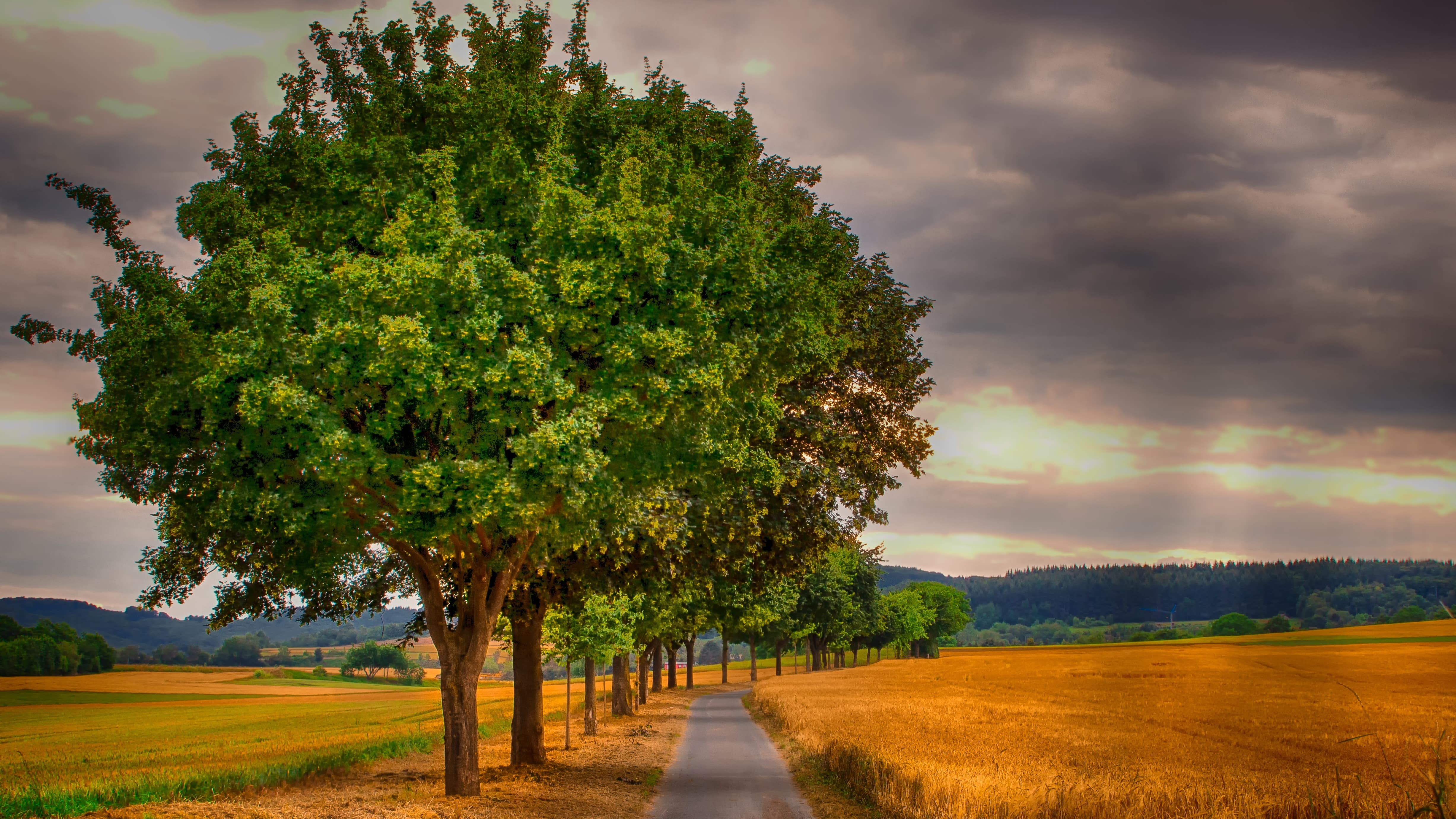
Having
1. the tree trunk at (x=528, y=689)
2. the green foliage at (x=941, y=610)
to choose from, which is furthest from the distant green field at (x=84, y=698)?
the green foliage at (x=941, y=610)

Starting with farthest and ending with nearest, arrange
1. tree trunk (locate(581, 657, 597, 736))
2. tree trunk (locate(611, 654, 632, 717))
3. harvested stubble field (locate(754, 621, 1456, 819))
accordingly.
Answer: tree trunk (locate(611, 654, 632, 717)) → tree trunk (locate(581, 657, 597, 736)) → harvested stubble field (locate(754, 621, 1456, 819))

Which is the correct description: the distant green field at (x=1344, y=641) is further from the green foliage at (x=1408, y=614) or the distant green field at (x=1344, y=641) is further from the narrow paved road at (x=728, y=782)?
the green foliage at (x=1408, y=614)

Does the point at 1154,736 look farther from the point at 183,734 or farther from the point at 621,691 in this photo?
the point at 183,734

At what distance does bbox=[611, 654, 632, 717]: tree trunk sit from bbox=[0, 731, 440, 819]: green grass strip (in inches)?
638

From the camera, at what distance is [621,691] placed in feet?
149

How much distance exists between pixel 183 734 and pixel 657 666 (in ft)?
99.4

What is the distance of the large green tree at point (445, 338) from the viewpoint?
14023mm

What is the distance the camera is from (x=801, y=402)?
77.5 feet

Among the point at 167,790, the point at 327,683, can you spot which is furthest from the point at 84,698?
the point at 167,790

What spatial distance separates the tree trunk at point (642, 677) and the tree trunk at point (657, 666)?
6036 mm

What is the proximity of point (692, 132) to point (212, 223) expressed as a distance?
961 centimetres

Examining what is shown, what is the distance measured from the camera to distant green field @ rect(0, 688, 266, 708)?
83.2 m

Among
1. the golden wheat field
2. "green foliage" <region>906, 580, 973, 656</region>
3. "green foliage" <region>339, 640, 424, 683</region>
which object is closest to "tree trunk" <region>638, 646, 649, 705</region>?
the golden wheat field

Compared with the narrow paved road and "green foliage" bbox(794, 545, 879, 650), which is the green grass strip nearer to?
the narrow paved road
